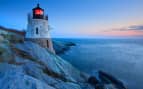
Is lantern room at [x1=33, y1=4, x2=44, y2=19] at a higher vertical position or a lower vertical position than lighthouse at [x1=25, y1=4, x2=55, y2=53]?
higher

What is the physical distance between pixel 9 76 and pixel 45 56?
1258 cm

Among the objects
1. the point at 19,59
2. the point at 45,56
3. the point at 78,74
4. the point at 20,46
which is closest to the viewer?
the point at 19,59

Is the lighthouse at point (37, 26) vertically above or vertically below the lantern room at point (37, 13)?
below

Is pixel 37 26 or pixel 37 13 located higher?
pixel 37 13

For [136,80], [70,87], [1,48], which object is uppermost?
[1,48]

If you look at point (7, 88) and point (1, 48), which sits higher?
point (1, 48)

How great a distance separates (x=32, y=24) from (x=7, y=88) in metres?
19.0

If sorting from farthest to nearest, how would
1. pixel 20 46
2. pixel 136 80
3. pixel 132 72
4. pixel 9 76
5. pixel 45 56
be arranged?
1. pixel 132 72
2. pixel 136 80
3. pixel 45 56
4. pixel 20 46
5. pixel 9 76

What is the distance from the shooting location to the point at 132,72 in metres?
35.5

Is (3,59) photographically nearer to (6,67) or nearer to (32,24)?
(6,67)

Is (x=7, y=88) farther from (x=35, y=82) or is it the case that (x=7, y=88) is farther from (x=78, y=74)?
(x=78, y=74)

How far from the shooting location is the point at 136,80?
3017 cm

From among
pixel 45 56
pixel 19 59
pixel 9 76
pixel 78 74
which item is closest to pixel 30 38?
pixel 45 56

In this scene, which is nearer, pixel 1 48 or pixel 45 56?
pixel 1 48
